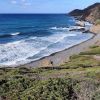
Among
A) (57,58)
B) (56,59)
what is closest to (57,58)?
(57,58)

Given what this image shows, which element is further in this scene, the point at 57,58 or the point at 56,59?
the point at 57,58

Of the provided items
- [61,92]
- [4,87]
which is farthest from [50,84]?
[4,87]

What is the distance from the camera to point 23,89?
1448 cm

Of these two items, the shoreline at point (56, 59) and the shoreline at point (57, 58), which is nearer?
the shoreline at point (56, 59)

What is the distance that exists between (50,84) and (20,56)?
3644 centimetres

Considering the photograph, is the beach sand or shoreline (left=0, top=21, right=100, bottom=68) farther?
the beach sand

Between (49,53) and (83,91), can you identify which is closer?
(83,91)

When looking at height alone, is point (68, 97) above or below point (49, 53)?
above

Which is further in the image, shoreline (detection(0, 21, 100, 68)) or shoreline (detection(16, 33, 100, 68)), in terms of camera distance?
shoreline (detection(16, 33, 100, 68))

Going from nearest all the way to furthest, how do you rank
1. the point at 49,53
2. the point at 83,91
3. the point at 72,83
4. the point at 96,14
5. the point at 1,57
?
the point at 83,91
the point at 72,83
the point at 1,57
the point at 49,53
the point at 96,14

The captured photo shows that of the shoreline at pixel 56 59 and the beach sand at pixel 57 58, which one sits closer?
the shoreline at pixel 56 59

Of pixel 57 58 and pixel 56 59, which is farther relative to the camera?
pixel 57 58

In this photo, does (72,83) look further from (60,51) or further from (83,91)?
(60,51)

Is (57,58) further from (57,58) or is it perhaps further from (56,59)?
(56,59)
